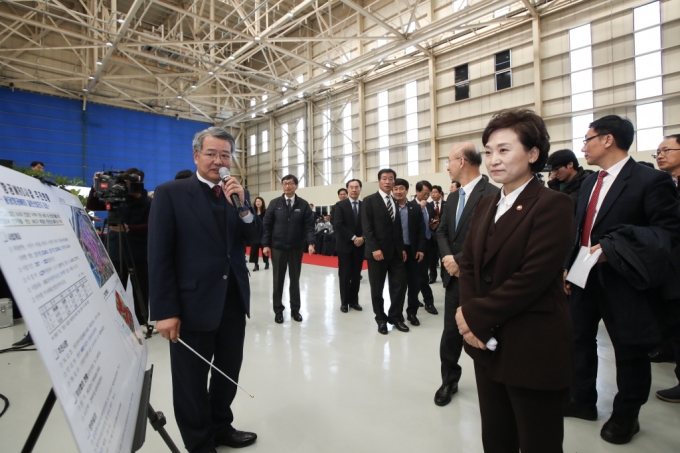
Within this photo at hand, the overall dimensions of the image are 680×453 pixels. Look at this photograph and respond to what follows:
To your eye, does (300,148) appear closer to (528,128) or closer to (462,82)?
(462,82)

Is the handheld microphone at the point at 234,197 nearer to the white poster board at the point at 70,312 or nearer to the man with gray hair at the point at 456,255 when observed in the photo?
the white poster board at the point at 70,312

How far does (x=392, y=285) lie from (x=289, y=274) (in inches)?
48.4

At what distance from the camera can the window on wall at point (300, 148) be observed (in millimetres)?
16922

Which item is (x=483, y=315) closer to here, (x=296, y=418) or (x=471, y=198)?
(x=471, y=198)

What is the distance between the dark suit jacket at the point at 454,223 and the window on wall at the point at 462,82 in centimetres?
1054

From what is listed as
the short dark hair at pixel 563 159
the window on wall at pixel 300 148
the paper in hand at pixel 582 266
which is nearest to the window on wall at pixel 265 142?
the window on wall at pixel 300 148

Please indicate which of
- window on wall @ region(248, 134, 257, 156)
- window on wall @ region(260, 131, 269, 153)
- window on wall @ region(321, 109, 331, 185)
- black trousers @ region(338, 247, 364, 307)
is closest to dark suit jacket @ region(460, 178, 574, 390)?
black trousers @ region(338, 247, 364, 307)

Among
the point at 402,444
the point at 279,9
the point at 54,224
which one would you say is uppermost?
the point at 279,9

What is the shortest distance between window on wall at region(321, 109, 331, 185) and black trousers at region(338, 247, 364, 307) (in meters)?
11.6

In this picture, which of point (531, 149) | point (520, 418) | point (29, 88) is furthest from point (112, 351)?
point (29, 88)

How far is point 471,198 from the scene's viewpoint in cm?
213

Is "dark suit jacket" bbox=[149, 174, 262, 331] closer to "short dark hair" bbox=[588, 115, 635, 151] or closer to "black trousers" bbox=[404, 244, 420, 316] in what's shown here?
"short dark hair" bbox=[588, 115, 635, 151]

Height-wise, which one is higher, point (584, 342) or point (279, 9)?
point (279, 9)

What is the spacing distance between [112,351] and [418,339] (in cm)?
279
